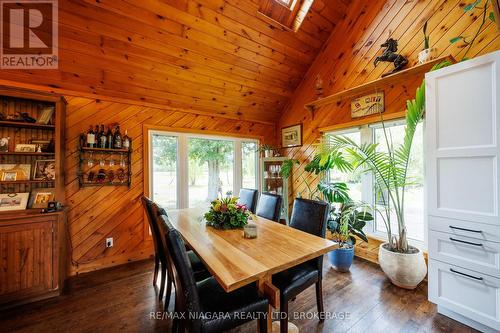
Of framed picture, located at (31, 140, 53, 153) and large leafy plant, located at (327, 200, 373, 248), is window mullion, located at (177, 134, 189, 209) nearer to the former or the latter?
framed picture, located at (31, 140, 53, 153)

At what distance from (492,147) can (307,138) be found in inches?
92.7

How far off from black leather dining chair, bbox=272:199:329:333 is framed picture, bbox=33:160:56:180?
2.64 meters

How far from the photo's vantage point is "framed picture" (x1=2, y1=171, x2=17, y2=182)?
208 centimetres

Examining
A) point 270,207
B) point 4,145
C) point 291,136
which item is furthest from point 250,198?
point 4,145

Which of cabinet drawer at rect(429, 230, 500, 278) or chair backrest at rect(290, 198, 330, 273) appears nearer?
cabinet drawer at rect(429, 230, 500, 278)

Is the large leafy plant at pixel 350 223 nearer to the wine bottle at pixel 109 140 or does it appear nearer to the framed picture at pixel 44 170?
the wine bottle at pixel 109 140

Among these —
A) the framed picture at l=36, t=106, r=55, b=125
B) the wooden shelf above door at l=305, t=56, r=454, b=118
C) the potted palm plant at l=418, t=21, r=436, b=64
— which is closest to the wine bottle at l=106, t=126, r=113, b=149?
the framed picture at l=36, t=106, r=55, b=125

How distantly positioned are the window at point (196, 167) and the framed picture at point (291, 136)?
0.58 m

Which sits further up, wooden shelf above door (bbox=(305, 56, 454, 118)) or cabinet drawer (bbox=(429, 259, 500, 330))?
wooden shelf above door (bbox=(305, 56, 454, 118))

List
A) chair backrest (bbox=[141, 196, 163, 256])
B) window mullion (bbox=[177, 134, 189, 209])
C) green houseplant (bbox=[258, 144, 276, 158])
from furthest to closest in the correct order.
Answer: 1. green houseplant (bbox=[258, 144, 276, 158])
2. window mullion (bbox=[177, 134, 189, 209])
3. chair backrest (bbox=[141, 196, 163, 256])

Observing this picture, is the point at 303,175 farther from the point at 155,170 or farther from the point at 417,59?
the point at 155,170

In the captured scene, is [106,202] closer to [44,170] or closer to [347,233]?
[44,170]

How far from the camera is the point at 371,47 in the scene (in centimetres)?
282

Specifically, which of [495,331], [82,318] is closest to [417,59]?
[495,331]
